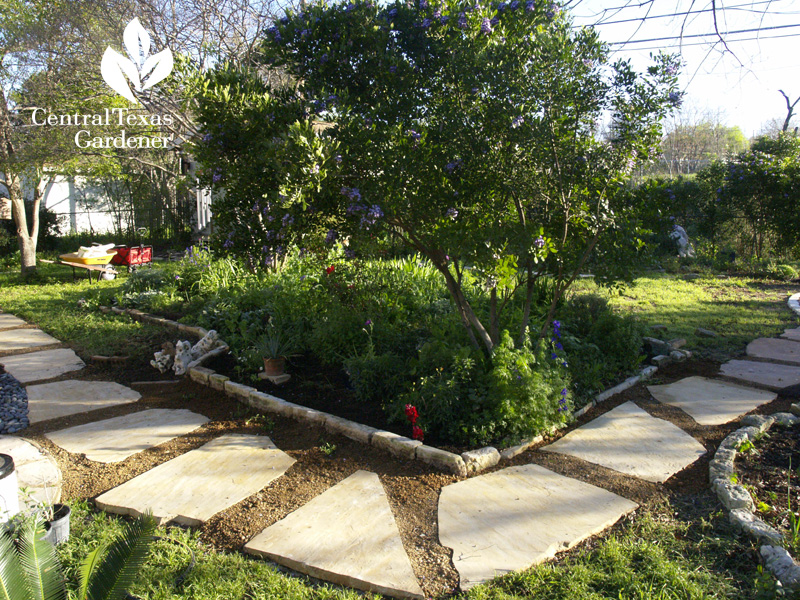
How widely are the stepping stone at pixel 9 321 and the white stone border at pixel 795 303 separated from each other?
9571mm

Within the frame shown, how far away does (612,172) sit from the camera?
357cm

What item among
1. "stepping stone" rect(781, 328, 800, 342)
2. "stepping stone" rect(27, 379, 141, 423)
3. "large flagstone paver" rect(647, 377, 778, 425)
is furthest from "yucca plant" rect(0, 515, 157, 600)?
"stepping stone" rect(781, 328, 800, 342)

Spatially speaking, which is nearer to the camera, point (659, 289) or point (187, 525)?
point (187, 525)

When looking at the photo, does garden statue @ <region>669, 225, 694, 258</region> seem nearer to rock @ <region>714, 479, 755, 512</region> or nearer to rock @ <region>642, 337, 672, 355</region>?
rock @ <region>642, 337, 672, 355</region>

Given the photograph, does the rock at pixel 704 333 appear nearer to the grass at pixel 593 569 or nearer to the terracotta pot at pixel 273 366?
the grass at pixel 593 569

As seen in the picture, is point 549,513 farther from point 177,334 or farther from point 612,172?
point 177,334

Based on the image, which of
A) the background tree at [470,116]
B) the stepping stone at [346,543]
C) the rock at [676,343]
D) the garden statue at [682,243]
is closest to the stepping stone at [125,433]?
the stepping stone at [346,543]

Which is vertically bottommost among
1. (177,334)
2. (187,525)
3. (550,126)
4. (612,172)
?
(187,525)

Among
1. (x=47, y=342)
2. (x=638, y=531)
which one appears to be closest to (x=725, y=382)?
(x=638, y=531)

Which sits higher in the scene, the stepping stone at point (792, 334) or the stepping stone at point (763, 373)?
the stepping stone at point (792, 334)

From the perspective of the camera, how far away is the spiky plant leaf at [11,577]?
1.75 m

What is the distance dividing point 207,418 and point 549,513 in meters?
2.45

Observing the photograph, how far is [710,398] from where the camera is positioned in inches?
163

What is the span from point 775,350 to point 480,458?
3.79 m
